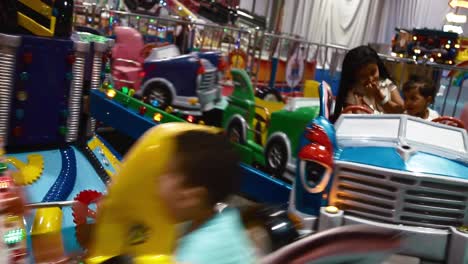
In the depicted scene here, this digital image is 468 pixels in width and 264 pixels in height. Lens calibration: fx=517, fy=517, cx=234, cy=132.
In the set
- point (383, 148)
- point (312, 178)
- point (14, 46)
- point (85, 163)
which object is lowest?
point (85, 163)

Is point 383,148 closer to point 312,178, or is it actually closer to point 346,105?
point 312,178

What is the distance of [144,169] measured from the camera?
110 cm

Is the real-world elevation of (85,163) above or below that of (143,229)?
below

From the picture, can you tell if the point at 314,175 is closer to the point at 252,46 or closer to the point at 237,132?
the point at 237,132

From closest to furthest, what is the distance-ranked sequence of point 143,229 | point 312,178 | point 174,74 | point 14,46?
point 143,229
point 312,178
point 14,46
point 174,74

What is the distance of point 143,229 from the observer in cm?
115

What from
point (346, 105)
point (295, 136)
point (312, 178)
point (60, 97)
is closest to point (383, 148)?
point (312, 178)

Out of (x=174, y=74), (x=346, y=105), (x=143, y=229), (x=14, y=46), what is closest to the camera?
(x=143, y=229)

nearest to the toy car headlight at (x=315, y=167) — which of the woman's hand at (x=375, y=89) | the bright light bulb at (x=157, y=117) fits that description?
the woman's hand at (x=375, y=89)

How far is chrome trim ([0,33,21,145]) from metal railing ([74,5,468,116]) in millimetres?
2615

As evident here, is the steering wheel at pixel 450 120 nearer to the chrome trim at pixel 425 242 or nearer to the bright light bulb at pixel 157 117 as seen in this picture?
the chrome trim at pixel 425 242

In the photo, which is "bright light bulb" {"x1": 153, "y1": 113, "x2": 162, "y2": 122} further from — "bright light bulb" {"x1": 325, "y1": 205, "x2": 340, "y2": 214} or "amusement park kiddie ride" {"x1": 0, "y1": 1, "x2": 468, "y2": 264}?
"bright light bulb" {"x1": 325, "y1": 205, "x2": 340, "y2": 214}

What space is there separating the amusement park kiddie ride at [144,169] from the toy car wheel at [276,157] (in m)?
0.01

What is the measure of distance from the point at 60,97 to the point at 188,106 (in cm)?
179
